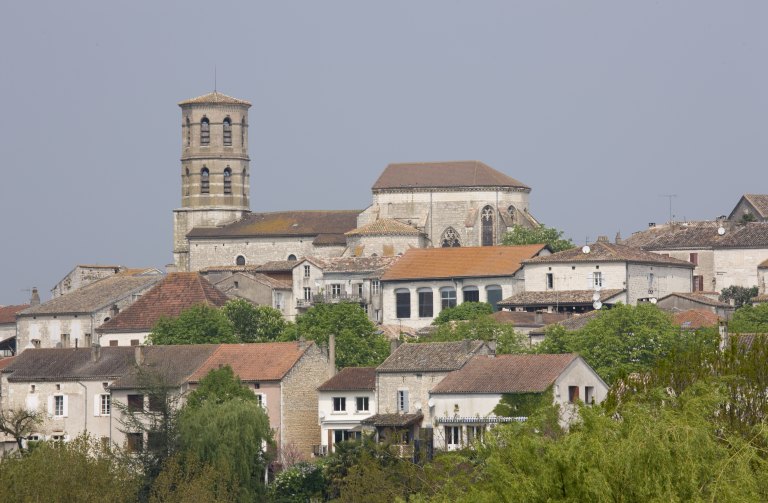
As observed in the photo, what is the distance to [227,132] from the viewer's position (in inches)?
5325

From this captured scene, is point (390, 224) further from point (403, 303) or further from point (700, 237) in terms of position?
point (700, 237)

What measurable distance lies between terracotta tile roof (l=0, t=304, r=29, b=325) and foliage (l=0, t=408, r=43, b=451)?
37.6 m

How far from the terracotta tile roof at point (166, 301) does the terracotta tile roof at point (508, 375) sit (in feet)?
102

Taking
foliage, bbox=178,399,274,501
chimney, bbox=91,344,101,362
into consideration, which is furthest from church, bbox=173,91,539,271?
foliage, bbox=178,399,274,501

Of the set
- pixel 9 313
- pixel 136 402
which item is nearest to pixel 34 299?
pixel 9 313

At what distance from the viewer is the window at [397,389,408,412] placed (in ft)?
216

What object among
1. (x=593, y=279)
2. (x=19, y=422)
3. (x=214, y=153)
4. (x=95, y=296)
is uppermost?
(x=214, y=153)

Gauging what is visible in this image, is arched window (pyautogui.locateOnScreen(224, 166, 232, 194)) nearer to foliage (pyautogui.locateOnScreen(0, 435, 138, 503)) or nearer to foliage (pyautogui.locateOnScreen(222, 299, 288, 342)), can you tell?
foliage (pyautogui.locateOnScreen(222, 299, 288, 342))

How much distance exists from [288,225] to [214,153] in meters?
13.1

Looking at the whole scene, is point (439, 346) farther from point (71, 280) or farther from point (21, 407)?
point (71, 280)

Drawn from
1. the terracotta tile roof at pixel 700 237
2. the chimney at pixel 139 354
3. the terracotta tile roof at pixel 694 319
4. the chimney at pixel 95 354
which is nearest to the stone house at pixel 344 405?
the chimney at pixel 139 354

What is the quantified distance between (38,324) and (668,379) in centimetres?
6321

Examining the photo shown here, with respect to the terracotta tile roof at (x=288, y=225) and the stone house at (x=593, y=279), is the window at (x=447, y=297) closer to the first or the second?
the stone house at (x=593, y=279)

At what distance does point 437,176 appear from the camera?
122m
